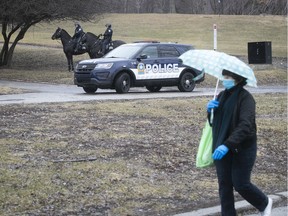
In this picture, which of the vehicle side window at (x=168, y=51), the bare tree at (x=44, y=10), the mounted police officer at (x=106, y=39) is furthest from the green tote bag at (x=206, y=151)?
the bare tree at (x=44, y=10)

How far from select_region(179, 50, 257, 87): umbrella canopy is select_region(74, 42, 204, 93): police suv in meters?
12.5

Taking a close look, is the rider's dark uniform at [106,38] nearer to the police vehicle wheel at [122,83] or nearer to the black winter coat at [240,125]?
the police vehicle wheel at [122,83]

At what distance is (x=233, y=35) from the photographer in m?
60.4

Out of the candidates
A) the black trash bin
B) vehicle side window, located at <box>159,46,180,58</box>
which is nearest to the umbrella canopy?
vehicle side window, located at <box>159,46,180,58</box>

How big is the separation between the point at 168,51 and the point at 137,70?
185 cm

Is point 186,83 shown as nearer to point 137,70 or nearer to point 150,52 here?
point 150,52

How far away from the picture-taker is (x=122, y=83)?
778 inches

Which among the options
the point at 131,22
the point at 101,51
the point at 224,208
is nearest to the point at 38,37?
the point at 131,22

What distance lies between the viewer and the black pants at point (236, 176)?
20.0 ft

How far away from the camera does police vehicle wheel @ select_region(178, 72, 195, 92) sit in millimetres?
21328

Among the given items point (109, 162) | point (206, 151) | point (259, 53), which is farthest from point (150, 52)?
point (206, 151)

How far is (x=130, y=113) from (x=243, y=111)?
295 inches

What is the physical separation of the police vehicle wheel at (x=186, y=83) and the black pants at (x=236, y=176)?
1506cm

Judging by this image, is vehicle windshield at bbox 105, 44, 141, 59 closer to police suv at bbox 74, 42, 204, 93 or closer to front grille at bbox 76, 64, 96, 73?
police suv at bbox 74, 42, 204, 93
